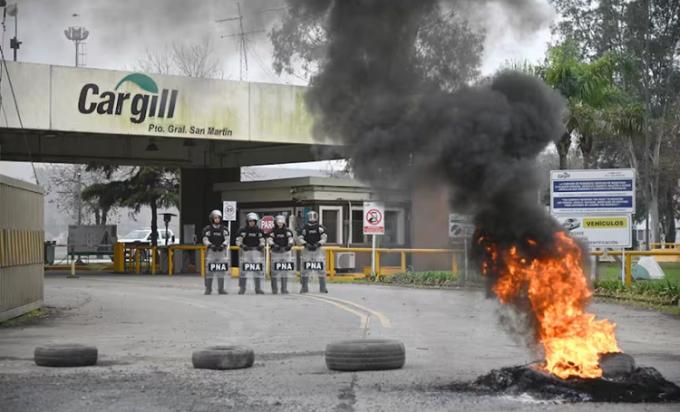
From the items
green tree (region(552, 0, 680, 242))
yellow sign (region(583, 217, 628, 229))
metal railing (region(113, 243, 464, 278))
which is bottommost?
metal railing (region(113, 243, 464, 278))

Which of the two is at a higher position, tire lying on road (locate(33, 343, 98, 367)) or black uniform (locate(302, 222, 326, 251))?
black uniform (locate(302, 222, 326, 251))

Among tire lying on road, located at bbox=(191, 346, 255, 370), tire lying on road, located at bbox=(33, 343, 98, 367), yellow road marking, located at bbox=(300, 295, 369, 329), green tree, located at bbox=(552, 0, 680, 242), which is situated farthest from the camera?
green tree, located at bbox=(552, 0, 680, 242)

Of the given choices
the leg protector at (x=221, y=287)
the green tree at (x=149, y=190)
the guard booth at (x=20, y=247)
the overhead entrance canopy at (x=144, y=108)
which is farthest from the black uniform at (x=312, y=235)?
the green tree at (x=149, y=190)

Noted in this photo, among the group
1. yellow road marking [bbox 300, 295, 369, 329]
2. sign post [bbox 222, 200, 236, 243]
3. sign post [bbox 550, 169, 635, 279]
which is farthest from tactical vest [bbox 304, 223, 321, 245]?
sign post [bbox 222, 200, 236, 243]

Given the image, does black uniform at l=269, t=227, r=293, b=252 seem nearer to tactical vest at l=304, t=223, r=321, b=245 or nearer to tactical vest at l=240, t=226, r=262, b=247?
tactical vest at l=240, t=226, r=262, b=247

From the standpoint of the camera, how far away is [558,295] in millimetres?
9859

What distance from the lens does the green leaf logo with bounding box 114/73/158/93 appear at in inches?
1264

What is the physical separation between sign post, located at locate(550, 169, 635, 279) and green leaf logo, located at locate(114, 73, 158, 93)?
13889 mm

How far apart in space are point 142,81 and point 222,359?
22.4 metres

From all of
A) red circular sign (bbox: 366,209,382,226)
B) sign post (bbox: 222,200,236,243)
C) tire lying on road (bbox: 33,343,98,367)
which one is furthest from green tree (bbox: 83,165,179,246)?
tire lying on road (bbox: 33,343,98,367)

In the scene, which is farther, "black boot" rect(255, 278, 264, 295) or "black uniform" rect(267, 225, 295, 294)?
"black uniform" rect(267, 225, 295, 294)

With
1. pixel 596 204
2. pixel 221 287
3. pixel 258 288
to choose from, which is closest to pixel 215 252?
pixel 221 287

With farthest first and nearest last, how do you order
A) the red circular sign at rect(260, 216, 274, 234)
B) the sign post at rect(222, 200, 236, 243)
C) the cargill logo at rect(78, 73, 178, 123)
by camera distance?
the red circular sign at rect(260, 216, 274, 234), the sign post at rect(222, 200, 236, 243), the cargill logo at rect(78, 73, 178, 123)

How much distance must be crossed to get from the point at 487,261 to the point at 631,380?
6.03ft
